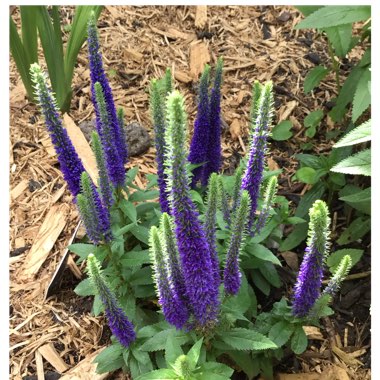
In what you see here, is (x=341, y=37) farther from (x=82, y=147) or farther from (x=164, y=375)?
(x=164, y=375)

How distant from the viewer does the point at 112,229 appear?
4.17 metres

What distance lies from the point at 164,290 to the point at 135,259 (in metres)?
0.86

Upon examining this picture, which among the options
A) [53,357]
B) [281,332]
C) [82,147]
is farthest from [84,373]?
[82,147]

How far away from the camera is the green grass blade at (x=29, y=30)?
555cm

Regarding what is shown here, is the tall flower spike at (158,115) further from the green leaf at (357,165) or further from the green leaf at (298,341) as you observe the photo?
the green leaf at (298,341)

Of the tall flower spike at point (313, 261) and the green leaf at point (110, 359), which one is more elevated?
the tall flower spike at point (313, 261)

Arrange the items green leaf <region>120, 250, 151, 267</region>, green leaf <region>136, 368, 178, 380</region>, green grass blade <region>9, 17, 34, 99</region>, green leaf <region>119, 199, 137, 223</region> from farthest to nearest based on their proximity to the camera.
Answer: green grass blade <region>9, 17, 34, 99</region> → green leaf <region>119, 199, 137, 223</region> → green leaf <region>120, 250, 151, 267</region> → green leaf <region>136, 368, 178, 380</region>

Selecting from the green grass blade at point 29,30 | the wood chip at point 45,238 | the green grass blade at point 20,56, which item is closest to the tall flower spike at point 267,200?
the wood chip at point 45,238

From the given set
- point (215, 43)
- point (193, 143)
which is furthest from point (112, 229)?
point (215, 43)

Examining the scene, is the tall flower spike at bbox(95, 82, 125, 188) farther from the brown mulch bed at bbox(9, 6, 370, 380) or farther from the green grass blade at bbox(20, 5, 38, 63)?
the green grass blade at bbox(20, 5, 38, 63)

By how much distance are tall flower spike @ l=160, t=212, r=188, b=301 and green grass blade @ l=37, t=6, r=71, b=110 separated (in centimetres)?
351

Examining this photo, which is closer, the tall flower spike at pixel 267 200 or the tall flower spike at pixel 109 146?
the tall flower spike at pixel 267 200

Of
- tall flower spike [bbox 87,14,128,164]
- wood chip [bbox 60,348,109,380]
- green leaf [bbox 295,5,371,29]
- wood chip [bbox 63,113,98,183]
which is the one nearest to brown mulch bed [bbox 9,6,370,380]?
wood chip [bbox 60,348,109,380]

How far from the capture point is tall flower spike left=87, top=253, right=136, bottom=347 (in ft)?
10.4
